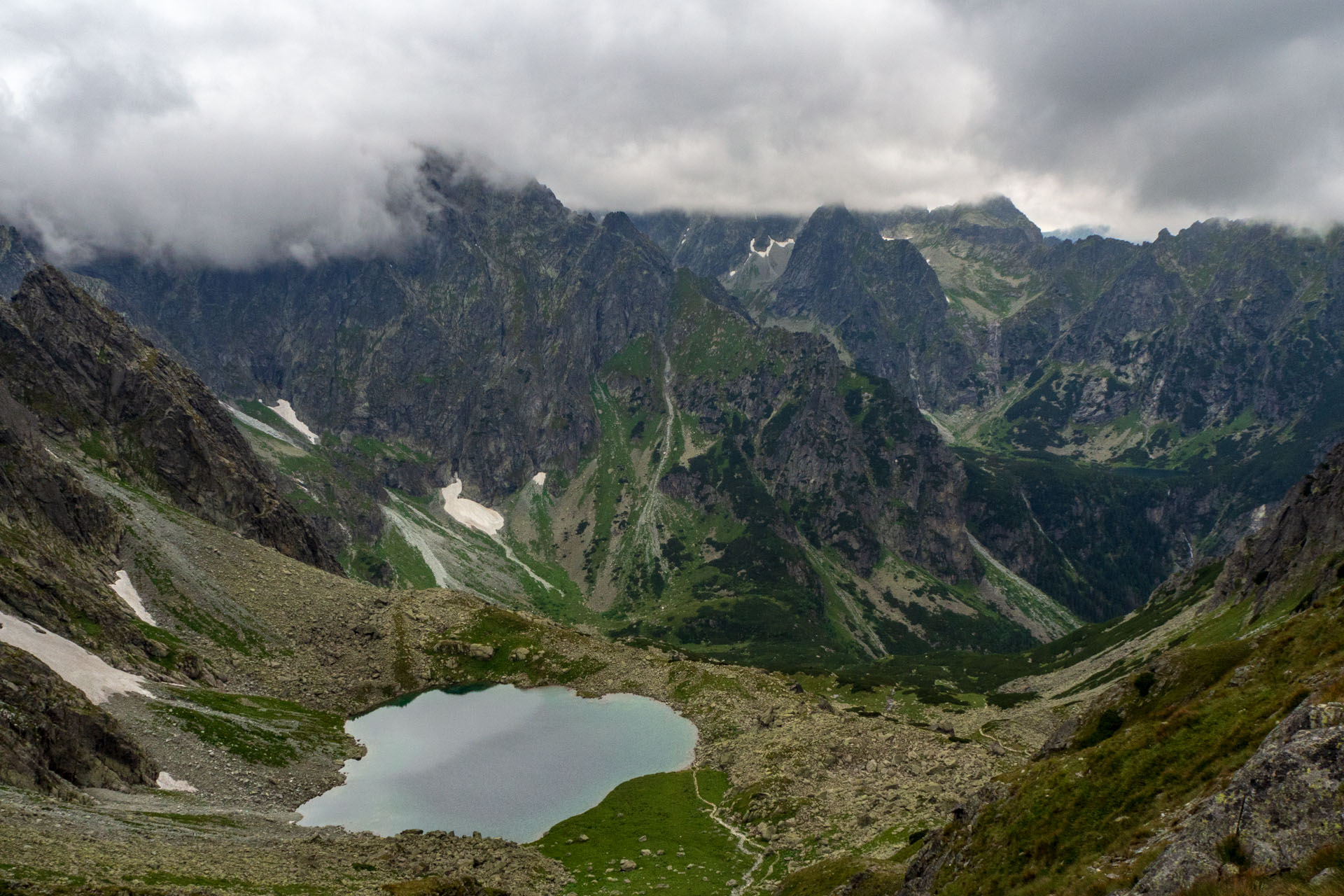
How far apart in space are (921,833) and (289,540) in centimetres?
18400

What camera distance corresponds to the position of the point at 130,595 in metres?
118

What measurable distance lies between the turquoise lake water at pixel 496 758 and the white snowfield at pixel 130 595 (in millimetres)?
37575

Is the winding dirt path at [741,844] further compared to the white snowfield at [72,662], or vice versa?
the white snowfield at [72,662]

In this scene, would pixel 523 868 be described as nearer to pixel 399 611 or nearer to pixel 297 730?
pixel 297 730

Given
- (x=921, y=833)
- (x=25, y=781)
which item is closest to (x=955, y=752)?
(x=921, y=833)

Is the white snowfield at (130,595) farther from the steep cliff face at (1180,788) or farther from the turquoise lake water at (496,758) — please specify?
the steep cliff face at (1180,788)

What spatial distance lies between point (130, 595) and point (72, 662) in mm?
37669

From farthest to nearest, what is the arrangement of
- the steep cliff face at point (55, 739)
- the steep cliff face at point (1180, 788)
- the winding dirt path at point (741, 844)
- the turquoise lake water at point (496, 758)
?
1. the turquoise lake water at point (496, 758)
2. the winding dirt path at point (741, 844)
3. the steep cliff face at point (55, 739)
4. the steep cliff face at point (1180, 788)

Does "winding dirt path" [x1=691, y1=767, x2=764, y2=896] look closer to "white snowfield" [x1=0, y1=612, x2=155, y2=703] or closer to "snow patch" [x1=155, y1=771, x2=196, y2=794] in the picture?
"snow patch" [x1=155, y1=771, x2=196, y2=794]

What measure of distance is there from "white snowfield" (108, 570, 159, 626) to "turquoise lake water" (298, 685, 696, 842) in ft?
123

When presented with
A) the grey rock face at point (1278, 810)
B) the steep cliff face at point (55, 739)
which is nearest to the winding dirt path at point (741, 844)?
the grey rock face at point (1278, 810)

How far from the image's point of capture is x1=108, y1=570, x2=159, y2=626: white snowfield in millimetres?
114675

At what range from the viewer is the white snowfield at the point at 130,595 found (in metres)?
115

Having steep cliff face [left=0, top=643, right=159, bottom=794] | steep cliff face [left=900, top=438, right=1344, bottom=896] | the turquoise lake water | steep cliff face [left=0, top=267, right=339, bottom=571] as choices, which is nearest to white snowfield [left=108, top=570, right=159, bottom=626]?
the turquoise lake water
